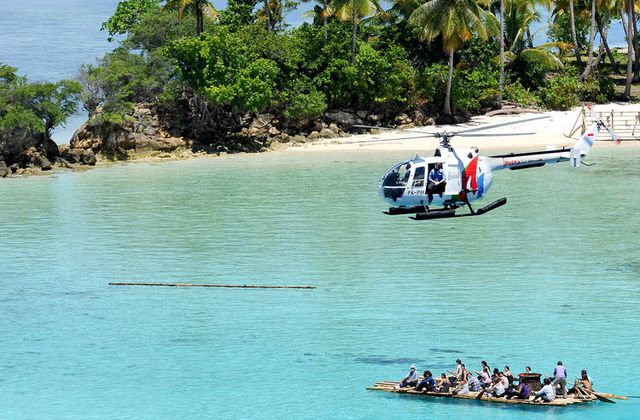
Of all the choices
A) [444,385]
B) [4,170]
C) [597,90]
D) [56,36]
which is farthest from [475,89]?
[56,36]

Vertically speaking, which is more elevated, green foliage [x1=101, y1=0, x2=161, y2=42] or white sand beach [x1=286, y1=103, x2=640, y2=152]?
green foliage [x1=101, y1=0, x2=161, y2=42]

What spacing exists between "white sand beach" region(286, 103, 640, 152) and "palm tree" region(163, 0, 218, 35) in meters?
9.62

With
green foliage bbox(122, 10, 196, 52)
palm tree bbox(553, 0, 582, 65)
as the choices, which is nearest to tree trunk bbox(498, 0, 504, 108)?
palm tree bbox(553, 0, 582, 65)

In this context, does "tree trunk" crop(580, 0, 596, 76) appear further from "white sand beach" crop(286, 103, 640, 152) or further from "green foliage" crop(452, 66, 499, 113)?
"green foliage" crop(452, 66, 499, 113)

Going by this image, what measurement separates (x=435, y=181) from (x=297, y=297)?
9671 mm

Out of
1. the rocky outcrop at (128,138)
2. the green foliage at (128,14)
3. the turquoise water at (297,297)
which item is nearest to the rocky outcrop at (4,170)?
the turquoise water at (297,297)

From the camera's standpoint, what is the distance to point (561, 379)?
30.8 metres

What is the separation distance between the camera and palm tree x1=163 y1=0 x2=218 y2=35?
71.9 metres

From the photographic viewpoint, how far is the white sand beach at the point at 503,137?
71569mm

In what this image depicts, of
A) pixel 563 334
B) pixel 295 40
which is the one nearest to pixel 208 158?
pixel 295 40

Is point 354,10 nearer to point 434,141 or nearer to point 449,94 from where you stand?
point 449,94

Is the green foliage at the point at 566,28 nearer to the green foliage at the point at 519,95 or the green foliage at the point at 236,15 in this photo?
the green foliage at the point at 519,95

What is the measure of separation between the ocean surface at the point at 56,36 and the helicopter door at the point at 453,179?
7230cm

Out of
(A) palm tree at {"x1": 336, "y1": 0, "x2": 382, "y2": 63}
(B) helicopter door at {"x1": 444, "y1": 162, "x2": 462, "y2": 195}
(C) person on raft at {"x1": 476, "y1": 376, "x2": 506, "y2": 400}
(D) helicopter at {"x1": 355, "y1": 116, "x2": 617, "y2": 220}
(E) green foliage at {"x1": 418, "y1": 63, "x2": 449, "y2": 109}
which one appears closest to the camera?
(C) person on raft at {"x1": 476, "y1": 376, "x2": 506, "y2": 400}
